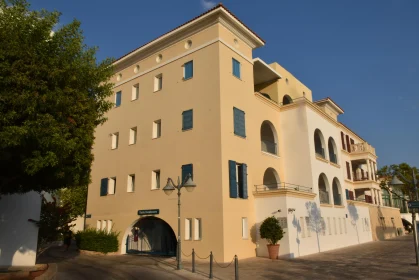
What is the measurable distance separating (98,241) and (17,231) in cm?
930

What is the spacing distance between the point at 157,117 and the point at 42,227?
412 inches

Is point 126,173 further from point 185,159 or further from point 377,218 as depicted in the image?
point 377,218

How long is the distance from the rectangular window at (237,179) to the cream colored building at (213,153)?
0.06 meters

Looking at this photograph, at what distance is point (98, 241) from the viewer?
74.0 ft

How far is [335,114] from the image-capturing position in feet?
124

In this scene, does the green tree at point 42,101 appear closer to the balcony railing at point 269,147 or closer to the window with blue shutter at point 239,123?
the window with blue shutter at point 239,123

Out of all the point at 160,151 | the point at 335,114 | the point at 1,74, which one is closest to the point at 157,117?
the point at 160,151

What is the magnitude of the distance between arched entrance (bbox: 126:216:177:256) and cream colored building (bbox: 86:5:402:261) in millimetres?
70

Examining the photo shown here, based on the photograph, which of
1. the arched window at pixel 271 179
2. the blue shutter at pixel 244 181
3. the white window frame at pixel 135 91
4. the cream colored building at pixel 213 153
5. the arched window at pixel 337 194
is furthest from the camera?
the arched window at pixel 337 194

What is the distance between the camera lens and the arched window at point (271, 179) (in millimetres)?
24192

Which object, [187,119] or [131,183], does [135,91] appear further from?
[131,183]

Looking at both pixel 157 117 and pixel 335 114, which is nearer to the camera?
Answer: pixel 157 117

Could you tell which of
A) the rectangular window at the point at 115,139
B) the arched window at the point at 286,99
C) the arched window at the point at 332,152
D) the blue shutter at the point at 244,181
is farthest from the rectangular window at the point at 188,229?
the arched window at the point at 332,152

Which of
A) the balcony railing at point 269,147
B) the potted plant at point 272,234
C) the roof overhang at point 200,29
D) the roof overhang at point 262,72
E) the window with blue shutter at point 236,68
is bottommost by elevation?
the potted plant at point 272,234
